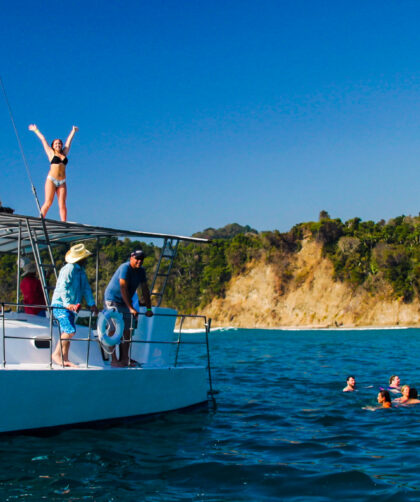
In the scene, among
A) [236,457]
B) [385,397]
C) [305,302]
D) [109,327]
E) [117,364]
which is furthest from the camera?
[305,302]

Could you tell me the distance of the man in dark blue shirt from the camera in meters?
9.30

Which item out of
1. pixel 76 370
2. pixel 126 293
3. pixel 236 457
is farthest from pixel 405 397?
pixel 76 370

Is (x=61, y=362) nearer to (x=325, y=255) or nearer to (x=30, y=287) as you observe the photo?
(x=30, y=287)

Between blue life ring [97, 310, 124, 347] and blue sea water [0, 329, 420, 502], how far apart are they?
1.33 metres

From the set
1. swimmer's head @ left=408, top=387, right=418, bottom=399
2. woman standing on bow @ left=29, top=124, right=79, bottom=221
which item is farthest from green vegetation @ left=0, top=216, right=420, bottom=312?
woman standing on bow @ left=29, top=124, right=79, bottom=221

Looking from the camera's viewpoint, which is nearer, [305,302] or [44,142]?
[44,142]

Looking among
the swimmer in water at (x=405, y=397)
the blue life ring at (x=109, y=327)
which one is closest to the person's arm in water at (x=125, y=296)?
the blue life ring at (x=109, y=327)

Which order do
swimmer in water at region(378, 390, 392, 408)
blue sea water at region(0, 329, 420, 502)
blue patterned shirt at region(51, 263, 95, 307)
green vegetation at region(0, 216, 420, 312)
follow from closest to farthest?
blue sea water at region(0, 329, 420, 502) → blue patterned shirt at region(51, 263, 95, 307) → swimmer in water at region(378, 390, 392, 408) → green vegetation at region(0, 216, 420, 312)

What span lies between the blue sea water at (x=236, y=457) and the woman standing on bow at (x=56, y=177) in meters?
3.59

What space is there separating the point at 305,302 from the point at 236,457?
66104 millimetres

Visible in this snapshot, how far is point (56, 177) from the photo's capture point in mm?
9891

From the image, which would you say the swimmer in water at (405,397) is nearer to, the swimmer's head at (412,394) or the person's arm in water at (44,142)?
the swimmer's head at (412,394)

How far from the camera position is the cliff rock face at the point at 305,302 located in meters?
68.8

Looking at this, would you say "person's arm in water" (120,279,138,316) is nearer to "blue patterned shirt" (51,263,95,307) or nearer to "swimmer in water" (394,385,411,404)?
"blue patterned shirt" (51,263,95,307)
